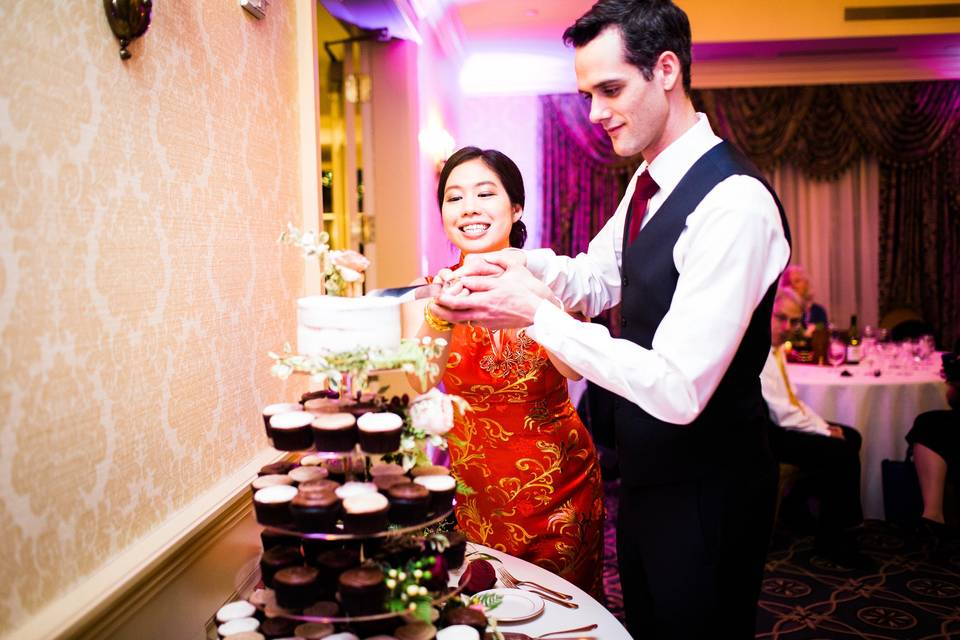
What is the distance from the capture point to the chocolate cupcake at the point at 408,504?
113cm

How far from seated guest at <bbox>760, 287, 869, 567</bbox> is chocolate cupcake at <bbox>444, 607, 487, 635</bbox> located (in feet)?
10.1

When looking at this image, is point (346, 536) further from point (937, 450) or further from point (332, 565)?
point (937, 450)

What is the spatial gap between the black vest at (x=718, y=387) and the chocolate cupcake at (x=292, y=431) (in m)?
0.78

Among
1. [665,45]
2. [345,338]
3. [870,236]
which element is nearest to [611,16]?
[665,45]

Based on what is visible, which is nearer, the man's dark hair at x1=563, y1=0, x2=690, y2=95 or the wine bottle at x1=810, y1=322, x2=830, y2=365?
the man's dark hair at x1=563, y1=0, x2=690, y2=95

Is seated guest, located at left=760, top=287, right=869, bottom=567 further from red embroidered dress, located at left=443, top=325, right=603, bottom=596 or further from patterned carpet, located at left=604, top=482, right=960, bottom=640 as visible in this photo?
red embroidered dress, located at left=443, top=325, right=603, bottom=596

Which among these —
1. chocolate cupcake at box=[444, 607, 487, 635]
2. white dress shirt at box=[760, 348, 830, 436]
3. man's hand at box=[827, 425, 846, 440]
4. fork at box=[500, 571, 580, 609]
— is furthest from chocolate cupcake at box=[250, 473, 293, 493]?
man's hand at box=[827, 425, 846, 440]

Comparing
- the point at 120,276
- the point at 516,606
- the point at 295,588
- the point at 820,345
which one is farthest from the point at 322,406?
the point at 820,345

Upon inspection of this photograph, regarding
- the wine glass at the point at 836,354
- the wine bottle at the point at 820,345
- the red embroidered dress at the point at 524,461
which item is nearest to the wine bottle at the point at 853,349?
the wine glass at the point at 836,354

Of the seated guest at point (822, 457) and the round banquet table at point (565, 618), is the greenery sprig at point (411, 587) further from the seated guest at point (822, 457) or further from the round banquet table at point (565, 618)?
the seated guest at point (822, 457)

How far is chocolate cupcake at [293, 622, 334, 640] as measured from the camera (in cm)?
111

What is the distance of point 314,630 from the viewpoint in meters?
1.13

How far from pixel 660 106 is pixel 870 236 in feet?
23.9

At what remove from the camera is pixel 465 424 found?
2178mm
